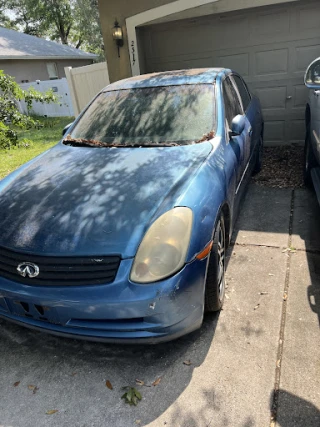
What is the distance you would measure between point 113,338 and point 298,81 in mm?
5885

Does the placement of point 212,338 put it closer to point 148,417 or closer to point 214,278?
point 214,278

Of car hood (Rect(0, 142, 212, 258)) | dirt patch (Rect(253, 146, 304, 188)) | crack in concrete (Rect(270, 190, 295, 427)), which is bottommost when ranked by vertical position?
dirt patch (Rect(253, 146, 304, 188))

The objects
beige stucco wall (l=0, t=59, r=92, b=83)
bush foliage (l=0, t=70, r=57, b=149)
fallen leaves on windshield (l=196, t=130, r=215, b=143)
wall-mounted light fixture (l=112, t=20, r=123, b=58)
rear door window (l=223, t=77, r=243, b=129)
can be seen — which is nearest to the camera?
fallen leaves on windshield (l=196, t=130, r=215, b=143)

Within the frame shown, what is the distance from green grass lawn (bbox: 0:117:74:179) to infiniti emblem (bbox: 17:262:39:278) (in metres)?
3.58

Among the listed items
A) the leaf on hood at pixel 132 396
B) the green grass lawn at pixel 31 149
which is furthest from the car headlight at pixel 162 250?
the green grass lawn at pixel 31 149

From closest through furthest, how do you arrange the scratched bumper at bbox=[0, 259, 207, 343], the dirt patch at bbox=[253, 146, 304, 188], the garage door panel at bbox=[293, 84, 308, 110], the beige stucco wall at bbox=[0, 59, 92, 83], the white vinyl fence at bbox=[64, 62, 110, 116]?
1. the scratched bumper at bbox=[0, 259, 207, 343]
2. the dirt patch at bbox=[253, 146, 304, 188]
3. the garage door panel at bbox=[293, 84, 308, 110]
4. the white vinyl fence at bbox=[64, 62, 110, 116]
5. the beige stucco wall at bbox=[0, 59, 92, 83]

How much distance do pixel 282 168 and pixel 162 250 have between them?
425 cm

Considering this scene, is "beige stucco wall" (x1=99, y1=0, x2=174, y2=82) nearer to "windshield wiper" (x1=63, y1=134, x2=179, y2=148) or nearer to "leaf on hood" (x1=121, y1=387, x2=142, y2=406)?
"windshield wiper" (x1=63, y1=134, x2=179, y2=148)

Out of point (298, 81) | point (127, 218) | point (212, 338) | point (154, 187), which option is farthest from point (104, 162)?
point (298, 81)

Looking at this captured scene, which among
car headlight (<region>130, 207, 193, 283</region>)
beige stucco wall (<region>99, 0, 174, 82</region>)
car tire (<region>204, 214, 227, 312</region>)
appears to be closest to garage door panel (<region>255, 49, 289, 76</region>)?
beige stucco wall (<region>99, 0, 174, 82</region>)

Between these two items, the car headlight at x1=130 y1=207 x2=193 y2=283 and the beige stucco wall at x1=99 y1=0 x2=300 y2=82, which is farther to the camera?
the beige stucco wall at x1=99 y1=0 x2=300 y2=82

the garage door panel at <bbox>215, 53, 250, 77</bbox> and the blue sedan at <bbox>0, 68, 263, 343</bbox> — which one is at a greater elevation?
the garage door panel at <bbox>215, 53, 250, 77</bbox>

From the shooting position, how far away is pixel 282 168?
18.2 ft

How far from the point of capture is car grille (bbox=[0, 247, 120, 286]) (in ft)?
6.32
